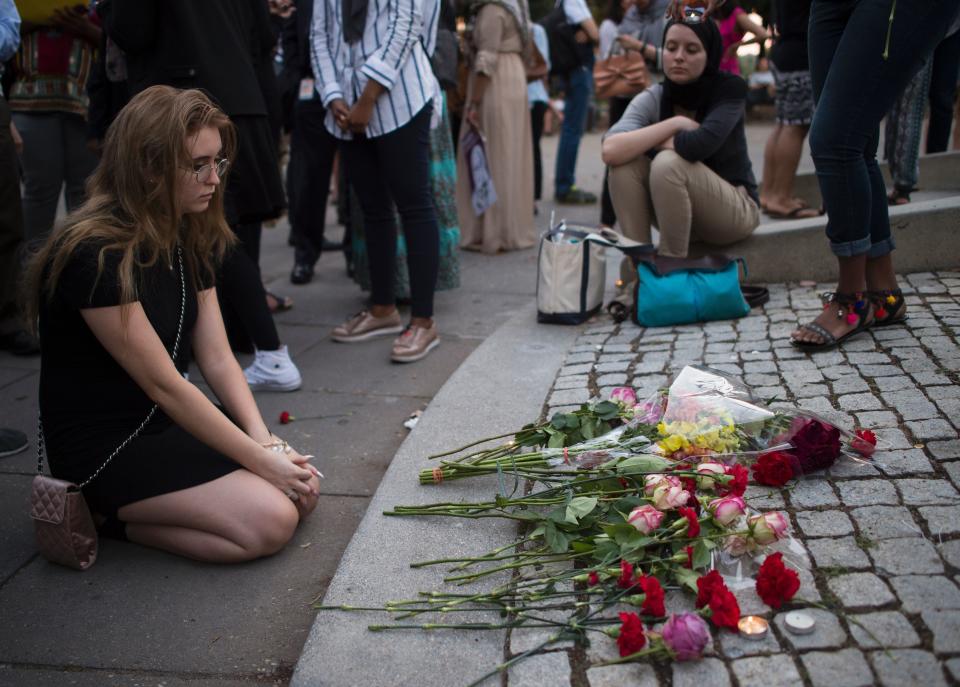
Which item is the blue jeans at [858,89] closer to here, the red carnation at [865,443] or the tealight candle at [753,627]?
the red carnation at [865,443]

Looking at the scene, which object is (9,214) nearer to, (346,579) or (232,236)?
(232,236)

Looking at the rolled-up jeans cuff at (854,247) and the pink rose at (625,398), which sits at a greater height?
the rolled-up jeans cuff at (854,247)

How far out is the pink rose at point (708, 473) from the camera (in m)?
2.32

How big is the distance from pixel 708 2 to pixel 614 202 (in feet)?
3.34

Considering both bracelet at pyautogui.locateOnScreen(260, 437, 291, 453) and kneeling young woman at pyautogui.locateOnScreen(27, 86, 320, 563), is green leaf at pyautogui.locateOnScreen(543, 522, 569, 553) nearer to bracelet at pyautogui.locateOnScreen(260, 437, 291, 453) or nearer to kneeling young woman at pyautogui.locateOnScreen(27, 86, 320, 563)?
kneeling young woman at pyautogui.locateOnScreen(27, 86, 320, 563)

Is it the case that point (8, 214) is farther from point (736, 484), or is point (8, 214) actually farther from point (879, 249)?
point (879, 249)

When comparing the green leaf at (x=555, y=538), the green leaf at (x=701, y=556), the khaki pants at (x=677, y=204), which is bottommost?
the green leaf at (x=555, y=538)

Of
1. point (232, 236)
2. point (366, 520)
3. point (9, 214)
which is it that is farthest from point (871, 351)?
point (9, 214)

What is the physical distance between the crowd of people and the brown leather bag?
3.2 inches

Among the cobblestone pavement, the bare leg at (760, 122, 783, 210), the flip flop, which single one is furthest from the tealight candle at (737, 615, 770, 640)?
the bare leg at (760, 122, 783, 210)

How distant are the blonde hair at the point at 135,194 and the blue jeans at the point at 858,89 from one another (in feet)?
6.97

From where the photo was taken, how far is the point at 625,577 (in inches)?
78.5

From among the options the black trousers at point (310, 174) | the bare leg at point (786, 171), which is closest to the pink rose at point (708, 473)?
the black trousers at point (310, 174)

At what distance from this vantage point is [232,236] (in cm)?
300
